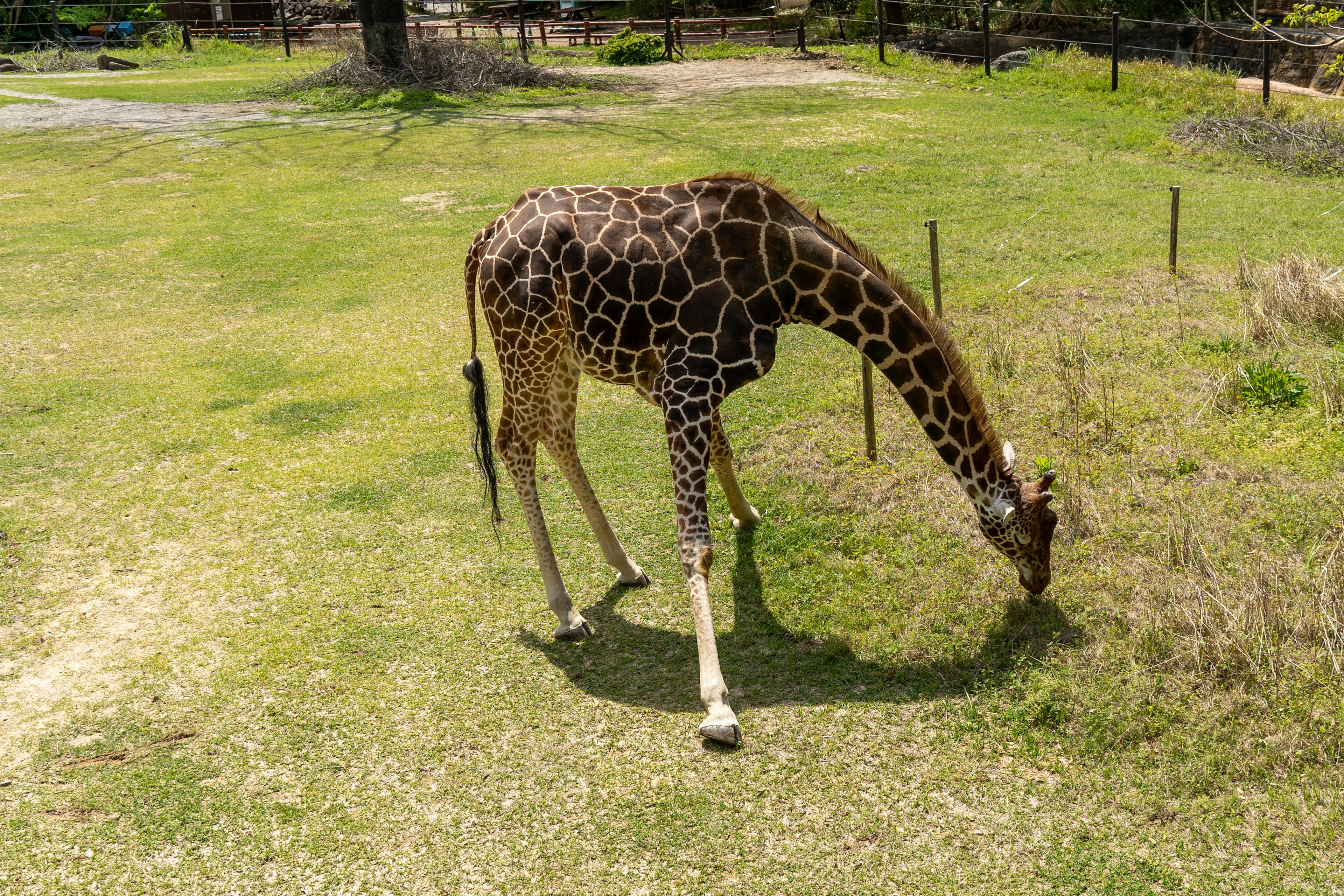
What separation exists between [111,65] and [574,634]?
29.6m

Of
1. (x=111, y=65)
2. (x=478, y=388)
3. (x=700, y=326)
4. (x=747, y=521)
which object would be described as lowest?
(x=747, y=521)

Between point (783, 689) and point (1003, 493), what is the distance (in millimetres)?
1550

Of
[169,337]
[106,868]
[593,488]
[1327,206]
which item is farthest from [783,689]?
[1327,206]

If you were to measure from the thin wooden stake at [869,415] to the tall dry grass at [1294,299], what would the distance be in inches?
151

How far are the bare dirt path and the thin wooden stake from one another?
1525cm

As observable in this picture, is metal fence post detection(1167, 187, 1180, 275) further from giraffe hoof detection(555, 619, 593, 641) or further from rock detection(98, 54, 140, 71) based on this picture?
rock detection(98, 54, 140, 71)

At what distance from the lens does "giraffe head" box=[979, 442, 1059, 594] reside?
17.7 ft

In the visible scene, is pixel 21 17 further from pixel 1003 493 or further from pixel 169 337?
pixel 1003 493

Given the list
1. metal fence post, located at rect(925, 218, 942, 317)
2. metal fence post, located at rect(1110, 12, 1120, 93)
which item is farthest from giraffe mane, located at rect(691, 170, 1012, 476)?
metal fence post, located at rect(1110, 12, 1120, 93)

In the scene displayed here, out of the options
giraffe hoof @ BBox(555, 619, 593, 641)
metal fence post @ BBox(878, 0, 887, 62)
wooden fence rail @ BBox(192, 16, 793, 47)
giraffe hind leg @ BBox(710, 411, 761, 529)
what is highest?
wooden fence rail @ BBox(192, 16, 793, 47)

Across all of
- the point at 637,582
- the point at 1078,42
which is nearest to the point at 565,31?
the point at 1078,42

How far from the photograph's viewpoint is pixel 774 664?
5590 mm

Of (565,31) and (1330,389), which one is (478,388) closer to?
(1330,389)

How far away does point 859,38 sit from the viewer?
90.5ft
